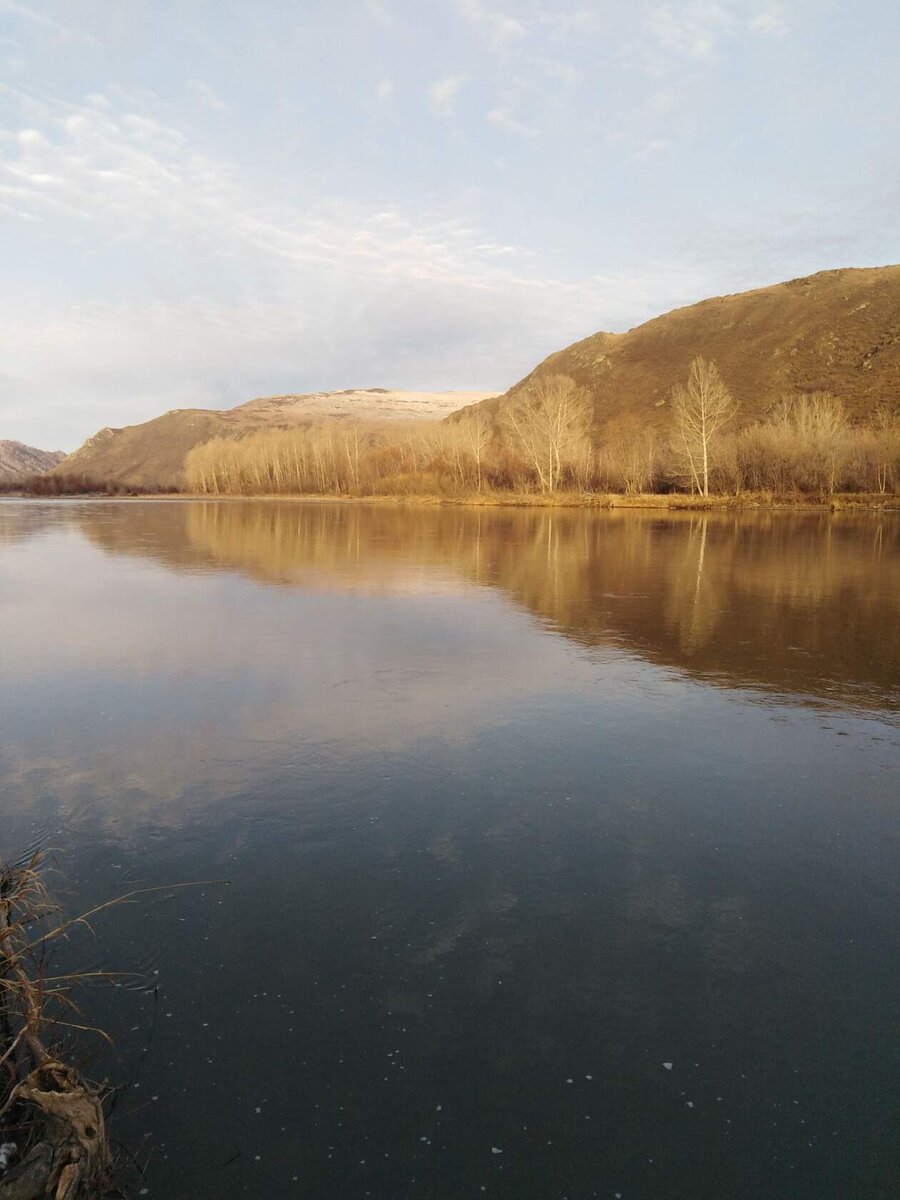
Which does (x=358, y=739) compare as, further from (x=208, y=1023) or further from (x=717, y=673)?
(x=717, y=673)

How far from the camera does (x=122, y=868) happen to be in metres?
5.08

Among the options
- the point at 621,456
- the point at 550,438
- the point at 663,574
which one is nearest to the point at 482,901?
the point at 663,574

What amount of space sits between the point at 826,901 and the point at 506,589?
12453 millimetres

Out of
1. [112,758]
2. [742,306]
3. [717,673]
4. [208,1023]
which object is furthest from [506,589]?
[742,306]

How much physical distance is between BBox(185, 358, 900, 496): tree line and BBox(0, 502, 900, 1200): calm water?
54036 millimetres

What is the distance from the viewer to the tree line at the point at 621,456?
196 feet

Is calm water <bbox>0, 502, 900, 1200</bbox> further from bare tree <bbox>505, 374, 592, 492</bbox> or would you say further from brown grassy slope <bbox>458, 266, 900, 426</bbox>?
brown grassy slope <bbox>458, 266, 900, 426</bbox>

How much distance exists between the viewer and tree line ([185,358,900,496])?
5975 centimetres

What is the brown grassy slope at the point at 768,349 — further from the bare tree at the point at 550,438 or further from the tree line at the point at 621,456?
the bare tree at the point at 550,438

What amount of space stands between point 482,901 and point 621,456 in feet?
258

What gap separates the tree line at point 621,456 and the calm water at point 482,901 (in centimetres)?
Result: 5404

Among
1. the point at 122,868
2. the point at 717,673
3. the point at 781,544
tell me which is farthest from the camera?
the point at 781,544

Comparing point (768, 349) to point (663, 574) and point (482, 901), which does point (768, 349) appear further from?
point (482, 901)

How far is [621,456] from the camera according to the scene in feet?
261
